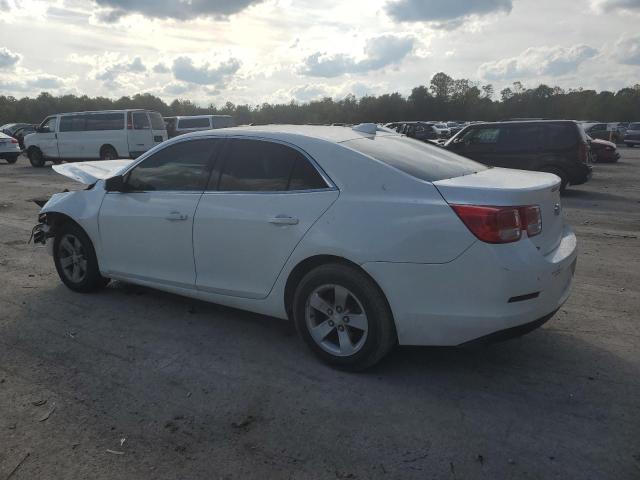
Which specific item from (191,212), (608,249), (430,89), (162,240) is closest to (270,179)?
(191,212)

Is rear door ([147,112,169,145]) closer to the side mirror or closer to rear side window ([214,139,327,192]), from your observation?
the side mirror

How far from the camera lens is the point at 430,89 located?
8888 cm

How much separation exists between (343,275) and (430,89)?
90181mm

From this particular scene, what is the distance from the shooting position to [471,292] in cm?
331

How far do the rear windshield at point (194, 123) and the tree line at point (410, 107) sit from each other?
34.5 meters

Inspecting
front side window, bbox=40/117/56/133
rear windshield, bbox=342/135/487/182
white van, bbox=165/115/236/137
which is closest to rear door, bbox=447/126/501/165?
rear windshield, bbox=342/135/487/182

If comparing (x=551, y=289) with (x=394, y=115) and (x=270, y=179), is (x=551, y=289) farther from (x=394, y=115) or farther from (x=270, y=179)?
(x=394, y=115)

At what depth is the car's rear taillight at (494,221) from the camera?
10.7 feet

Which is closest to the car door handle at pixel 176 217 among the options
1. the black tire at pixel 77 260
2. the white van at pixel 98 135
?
the black tire at pixel 77 260

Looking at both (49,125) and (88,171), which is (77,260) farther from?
(49,125)

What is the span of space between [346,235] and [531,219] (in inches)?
A: 44.9

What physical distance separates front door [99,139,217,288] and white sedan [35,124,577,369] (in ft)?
0.04

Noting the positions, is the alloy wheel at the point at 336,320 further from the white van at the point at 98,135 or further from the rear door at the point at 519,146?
the white van at the point at 98,135

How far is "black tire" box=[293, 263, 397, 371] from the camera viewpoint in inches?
140
